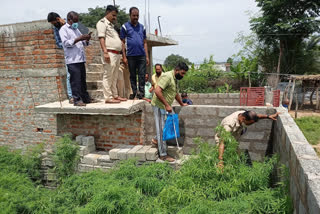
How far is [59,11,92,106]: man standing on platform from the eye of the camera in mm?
4730

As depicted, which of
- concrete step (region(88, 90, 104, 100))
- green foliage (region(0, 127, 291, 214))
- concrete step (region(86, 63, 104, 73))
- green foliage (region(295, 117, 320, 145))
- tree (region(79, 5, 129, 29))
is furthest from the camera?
tree (region(79, 5, 129, 29))

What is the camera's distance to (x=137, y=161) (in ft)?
14.5

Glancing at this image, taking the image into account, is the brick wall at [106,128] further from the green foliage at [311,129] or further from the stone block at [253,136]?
the green foliage at [311,129]

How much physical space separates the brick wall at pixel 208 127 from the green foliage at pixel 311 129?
432cm

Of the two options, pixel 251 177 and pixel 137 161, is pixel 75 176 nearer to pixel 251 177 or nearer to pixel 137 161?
pixel 137 161

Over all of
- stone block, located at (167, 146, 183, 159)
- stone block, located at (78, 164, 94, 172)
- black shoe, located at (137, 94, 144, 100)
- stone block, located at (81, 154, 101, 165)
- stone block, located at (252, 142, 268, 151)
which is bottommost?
stone block, located at (78, 164, 94, 172)

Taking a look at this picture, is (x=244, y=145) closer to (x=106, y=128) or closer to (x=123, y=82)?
(x=106, y=128)

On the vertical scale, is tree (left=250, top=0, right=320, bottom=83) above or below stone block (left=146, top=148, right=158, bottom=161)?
above

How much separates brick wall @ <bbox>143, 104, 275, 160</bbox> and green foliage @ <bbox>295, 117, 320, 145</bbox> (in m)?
4.32

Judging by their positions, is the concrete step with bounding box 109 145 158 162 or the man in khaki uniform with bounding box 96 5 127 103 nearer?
the concrete step with bounding box 109 145 158 162

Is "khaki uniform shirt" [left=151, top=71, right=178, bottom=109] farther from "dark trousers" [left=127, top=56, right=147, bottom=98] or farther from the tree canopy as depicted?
the tree canopy

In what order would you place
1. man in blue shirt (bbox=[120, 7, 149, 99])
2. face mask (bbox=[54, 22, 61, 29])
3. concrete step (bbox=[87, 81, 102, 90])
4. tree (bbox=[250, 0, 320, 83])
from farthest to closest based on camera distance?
tree (bbox=[250, 0, 320, 83]) → concrete step (bbox=[87, 81, 102, 90]) → face mask (bbox=[54, 22, 61, 29]) → man in blue shirt (bbox=[120, 7, 149, 99])

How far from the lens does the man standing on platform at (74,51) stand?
15.5 feet

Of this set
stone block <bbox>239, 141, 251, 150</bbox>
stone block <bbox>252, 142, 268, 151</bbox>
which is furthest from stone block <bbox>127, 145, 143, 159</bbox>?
stone block <bbox>252, 142, 268, 151</bbox>
